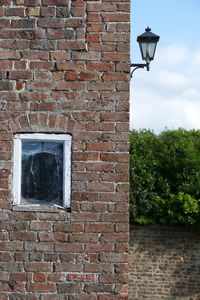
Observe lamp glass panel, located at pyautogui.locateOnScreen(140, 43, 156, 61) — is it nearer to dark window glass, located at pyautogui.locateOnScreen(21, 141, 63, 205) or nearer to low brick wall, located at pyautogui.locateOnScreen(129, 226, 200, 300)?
dark window glass, located at pyautogui.locateOnScreen(21, 141, 63, 205)

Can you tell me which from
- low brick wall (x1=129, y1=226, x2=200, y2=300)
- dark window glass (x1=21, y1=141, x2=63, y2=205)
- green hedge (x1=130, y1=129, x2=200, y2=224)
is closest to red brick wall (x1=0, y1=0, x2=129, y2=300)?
dark window glass (x1=21, y1=141, x2=63, y2=205)

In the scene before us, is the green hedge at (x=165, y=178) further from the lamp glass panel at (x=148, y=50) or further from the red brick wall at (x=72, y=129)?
the red brick wall at (x=72, y=129)

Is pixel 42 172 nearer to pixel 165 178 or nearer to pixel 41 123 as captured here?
pixel 41 123

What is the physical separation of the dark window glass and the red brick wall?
0.12m

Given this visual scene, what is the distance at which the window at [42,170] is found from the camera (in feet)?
16.0

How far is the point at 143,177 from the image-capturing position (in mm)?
16500

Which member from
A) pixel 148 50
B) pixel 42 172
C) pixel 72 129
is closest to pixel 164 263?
pixel 148 50

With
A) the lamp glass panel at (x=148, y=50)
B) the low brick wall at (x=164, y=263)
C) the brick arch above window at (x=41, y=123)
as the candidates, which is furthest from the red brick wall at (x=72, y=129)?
the low brick wall at (x=164, y=263)

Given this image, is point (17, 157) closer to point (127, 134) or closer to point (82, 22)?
point (127, 134)

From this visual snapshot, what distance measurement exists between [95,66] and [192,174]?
11.8m

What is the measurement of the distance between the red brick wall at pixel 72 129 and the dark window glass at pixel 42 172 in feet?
0.41

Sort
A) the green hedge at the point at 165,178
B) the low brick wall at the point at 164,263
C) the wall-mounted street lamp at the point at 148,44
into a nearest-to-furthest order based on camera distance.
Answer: the wall-mounted street lamp at the point at 148,44 < the low brick wall at the point at 164,263 < the green hedge at the point at 165,178

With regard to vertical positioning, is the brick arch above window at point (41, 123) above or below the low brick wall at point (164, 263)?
above

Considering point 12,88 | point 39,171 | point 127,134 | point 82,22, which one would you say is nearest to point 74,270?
point 39,171
